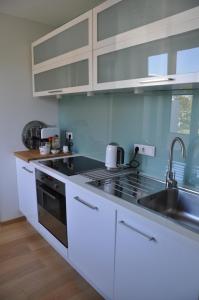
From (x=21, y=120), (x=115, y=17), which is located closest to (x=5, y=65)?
(x=21, y=120)

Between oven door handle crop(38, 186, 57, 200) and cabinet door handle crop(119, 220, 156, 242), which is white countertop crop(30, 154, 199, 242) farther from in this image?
oven door handle crop(38, 186, 57, 200)

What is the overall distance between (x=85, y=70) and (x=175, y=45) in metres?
0.79

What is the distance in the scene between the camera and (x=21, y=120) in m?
2.64

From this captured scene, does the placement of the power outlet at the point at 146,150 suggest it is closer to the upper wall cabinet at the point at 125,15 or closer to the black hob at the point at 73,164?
the black hob at the point at 73,164

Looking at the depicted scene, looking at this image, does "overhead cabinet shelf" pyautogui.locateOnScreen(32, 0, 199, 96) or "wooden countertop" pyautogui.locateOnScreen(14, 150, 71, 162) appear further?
"wooden countertop" pyautogui.locateOnScreen(14, 150, 71, 162)

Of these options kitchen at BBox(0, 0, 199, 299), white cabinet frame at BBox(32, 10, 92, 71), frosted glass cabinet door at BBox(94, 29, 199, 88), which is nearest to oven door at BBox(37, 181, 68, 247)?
kitchen at BBox(0, 0, 199, 299)

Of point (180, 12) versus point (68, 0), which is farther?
point (68, 0)

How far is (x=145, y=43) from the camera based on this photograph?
4.38 feet

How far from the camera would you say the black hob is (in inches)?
75.7

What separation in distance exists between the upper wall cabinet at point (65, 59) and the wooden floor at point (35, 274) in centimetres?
153

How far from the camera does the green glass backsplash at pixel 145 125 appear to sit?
1495mm

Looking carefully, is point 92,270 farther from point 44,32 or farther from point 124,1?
point 44,32

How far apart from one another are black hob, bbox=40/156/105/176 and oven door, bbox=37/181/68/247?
196 mm

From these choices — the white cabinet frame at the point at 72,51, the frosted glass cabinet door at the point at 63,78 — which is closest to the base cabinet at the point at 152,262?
the frosted glass cabinet door at the point at 63,78
